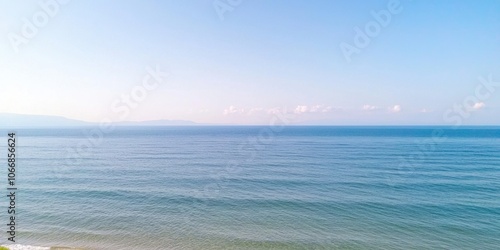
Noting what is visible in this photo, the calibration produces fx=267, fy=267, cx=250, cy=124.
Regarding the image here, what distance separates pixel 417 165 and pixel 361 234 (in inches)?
1713

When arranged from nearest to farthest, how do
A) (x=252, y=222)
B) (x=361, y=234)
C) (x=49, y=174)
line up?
(x=361, y=234) → (x=252, y=222) → (x=49, y=174)

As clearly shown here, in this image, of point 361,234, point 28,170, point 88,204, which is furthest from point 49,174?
point 361,234

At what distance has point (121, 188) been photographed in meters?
38.2

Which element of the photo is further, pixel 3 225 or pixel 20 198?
pixel 20 198

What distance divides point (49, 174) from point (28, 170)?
20.9 ft

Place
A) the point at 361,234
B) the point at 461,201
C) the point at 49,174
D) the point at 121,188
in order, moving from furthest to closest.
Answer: the point at 49,174
the point at 121,188
the point at 461,201
the point at 361,234

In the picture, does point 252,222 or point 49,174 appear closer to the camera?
point 252,222

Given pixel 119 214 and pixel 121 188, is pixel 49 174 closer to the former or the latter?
pixel 121 188

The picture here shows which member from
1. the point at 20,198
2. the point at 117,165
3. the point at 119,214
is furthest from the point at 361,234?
the point at 117,165

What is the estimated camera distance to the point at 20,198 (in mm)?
32781

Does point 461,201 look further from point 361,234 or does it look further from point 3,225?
point 3,225

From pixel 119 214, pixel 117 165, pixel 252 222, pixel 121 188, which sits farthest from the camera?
pixel 117 165

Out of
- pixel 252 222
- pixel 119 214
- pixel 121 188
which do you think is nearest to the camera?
pixel 252 222

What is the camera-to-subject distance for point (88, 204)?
3095 centimetres
